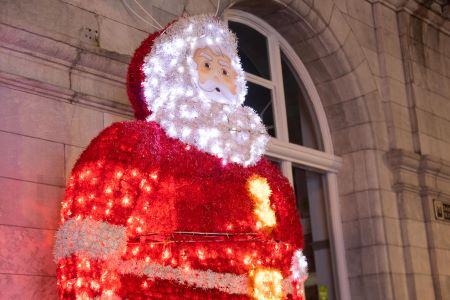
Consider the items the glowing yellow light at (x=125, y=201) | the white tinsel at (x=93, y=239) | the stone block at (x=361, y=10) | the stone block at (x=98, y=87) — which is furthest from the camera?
the stone block at (x=361, y=10)

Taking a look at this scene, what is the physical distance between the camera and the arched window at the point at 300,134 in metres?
6.39

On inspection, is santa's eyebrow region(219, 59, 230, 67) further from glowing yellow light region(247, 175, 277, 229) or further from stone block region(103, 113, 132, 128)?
stone block region(103, 113, 132, 128)

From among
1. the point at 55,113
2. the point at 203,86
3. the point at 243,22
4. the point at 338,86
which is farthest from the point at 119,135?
the point at 338,86

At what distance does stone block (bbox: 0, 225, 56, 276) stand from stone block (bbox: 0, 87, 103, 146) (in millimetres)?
525

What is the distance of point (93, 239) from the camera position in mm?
3225

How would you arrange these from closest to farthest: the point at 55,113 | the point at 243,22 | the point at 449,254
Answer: the point at 55,113, the point at 243,22, the point at 449,254

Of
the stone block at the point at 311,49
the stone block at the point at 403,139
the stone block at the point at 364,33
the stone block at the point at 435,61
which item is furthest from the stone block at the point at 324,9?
the stone block at the point at 435,61

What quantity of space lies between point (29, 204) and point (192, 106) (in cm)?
100

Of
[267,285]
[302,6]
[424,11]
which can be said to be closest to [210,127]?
[267,285]

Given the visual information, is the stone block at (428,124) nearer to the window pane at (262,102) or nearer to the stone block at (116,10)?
the window pane at (262,102)

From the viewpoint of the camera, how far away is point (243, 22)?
253 inches

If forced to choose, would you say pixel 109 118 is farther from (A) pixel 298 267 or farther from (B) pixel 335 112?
(B) pixel 335 112

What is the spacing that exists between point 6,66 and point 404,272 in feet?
12.9

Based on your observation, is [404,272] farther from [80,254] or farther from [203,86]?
[80,254]
